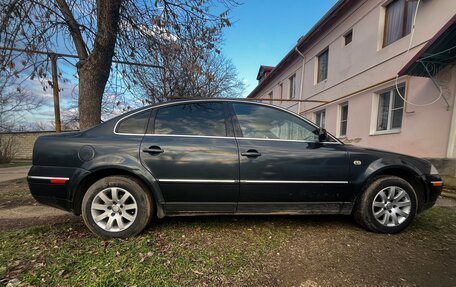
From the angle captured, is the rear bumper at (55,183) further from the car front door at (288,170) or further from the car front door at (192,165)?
the car front door at (288,170)

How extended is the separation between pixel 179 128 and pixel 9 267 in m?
2.15

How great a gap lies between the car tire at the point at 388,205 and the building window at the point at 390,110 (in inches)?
214

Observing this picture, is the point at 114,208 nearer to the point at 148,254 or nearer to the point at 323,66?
the point at 148,254

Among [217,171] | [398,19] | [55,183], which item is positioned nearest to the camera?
[55,183]

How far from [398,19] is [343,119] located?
13.9 ft

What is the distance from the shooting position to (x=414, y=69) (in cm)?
627

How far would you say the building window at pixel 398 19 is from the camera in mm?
7500

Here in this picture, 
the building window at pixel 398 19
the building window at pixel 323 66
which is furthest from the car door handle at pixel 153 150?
the building window at pixel 323 66

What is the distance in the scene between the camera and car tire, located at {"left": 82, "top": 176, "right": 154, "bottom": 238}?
3010mm

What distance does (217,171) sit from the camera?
3.11 meters

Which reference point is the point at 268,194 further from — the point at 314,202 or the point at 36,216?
the point at 36,216

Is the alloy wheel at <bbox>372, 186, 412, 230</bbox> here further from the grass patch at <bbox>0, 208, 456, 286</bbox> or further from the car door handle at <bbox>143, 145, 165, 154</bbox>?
the car door handle at <bbox>143, 145, 165, 154</bbox>

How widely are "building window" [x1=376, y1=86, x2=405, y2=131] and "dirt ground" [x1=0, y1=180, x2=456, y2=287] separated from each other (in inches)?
176

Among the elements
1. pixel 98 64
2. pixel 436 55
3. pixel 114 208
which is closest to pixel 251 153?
pixel 114 208
